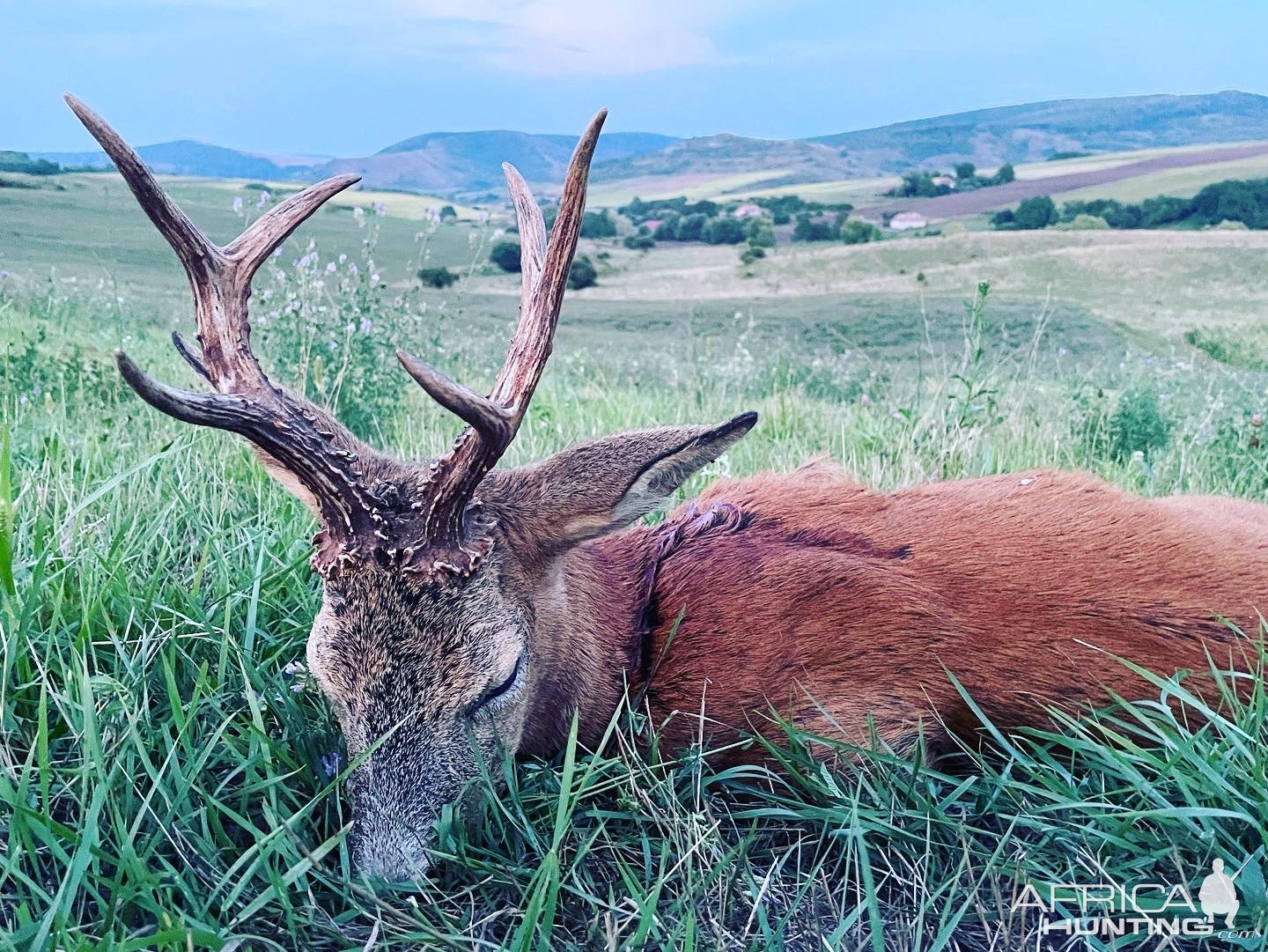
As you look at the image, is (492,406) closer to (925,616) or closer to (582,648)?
(582,648)

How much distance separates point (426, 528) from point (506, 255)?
3.79 metres

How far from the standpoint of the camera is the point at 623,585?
9.51 ft

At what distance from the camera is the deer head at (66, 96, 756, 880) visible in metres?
2.22

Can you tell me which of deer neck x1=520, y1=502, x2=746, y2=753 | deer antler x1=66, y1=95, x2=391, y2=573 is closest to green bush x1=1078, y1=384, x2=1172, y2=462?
deer neck x1=520, y1=502, x2=746, y2=753

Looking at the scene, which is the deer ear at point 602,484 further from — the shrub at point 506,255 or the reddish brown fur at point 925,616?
the shrub at point 506,255

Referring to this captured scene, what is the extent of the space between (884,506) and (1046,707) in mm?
830

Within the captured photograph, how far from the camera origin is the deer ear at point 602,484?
8.00 ft

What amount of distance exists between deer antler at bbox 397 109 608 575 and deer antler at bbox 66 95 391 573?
0.47ft

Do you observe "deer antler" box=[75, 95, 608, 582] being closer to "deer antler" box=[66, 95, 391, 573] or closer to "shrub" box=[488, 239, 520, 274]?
"deer antler" box=[66, 95, 391, 573]

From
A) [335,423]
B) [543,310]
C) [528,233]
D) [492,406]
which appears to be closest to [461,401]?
→ [492,406]

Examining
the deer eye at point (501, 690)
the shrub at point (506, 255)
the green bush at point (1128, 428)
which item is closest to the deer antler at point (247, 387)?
the deer eye at point (501, 690)

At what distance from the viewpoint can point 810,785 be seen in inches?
98.1

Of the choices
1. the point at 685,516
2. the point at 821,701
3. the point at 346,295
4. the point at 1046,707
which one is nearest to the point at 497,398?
the point at 685,516

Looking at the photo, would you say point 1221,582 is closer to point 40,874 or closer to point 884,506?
point 884,506
